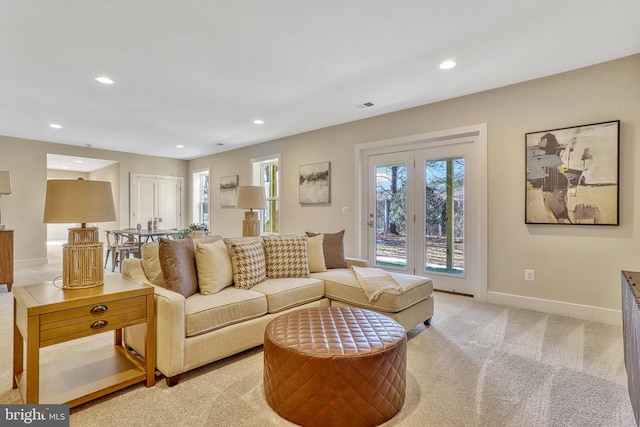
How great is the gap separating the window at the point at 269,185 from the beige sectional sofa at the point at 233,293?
302cm

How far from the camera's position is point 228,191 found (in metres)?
6.99

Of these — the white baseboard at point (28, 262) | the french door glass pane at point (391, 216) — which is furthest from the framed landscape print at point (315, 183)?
the white baseboard at point (28, 262)

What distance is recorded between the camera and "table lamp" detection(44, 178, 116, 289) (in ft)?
5.81

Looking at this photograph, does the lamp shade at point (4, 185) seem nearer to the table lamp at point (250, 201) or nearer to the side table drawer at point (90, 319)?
the table lamp at point (250, 201)

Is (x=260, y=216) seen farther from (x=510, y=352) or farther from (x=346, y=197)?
(x=510, y=352)

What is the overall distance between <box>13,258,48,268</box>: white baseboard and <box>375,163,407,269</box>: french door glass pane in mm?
6324

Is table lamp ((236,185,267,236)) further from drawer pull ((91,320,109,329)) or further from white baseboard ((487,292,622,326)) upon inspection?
white baseboard ((487,292,622,326))

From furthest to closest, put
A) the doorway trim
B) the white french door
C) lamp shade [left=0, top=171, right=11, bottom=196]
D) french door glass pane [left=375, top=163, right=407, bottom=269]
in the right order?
french door glass pane [left=375, top=163, right=407, bottom=269] < lamp shade [left=0, top=171, right=11, bottom=196] < the white french door < the doorway trim

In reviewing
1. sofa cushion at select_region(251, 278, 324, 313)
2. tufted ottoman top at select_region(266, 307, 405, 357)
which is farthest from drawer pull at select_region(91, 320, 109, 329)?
sofa cushion at select_region(251, 278, 324, 313)

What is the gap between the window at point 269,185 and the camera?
618 centimetres

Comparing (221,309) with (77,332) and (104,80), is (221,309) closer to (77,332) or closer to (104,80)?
(77,332)

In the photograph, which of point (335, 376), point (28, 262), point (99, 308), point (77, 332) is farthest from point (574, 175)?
point (28, 262)

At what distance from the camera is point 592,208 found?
2988 millimetres

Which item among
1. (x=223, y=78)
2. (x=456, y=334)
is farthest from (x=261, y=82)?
(x=456, y=334)
